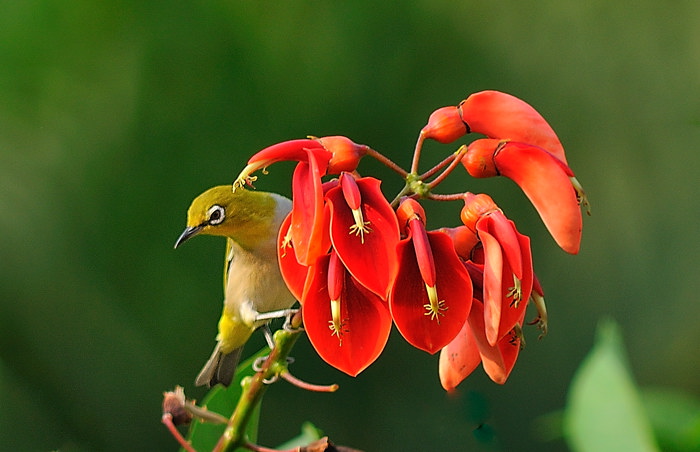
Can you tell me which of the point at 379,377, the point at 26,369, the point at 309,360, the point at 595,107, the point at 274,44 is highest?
the point at 274,44

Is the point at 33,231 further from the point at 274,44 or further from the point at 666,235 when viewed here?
the point at 666,235

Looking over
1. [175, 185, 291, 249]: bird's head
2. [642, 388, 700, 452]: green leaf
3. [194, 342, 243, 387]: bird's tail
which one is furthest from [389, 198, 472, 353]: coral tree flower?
[194, 342, 243, 387]: bird's tail

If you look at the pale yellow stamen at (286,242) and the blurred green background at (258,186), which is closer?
the pale yellow stamen at (286,242)

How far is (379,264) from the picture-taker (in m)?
0.46

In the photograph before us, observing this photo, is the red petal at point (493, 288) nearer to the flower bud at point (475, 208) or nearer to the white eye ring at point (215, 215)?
the flower bud at point (475, 208)

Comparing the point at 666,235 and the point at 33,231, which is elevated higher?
the point at 33,231

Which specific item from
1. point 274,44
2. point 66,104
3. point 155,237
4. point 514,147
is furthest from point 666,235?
point 514,147

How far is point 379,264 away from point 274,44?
1.19 metres

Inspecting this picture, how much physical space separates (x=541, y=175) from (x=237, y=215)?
1.69 feet

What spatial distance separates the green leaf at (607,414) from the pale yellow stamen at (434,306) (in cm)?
12

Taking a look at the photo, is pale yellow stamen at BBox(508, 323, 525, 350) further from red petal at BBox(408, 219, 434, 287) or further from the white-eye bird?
the white-eye bird

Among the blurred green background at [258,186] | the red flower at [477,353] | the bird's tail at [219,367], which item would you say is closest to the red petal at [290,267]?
the red flower at [477,353]

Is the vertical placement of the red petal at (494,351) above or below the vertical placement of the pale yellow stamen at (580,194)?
below

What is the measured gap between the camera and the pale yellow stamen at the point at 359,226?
0.45m
